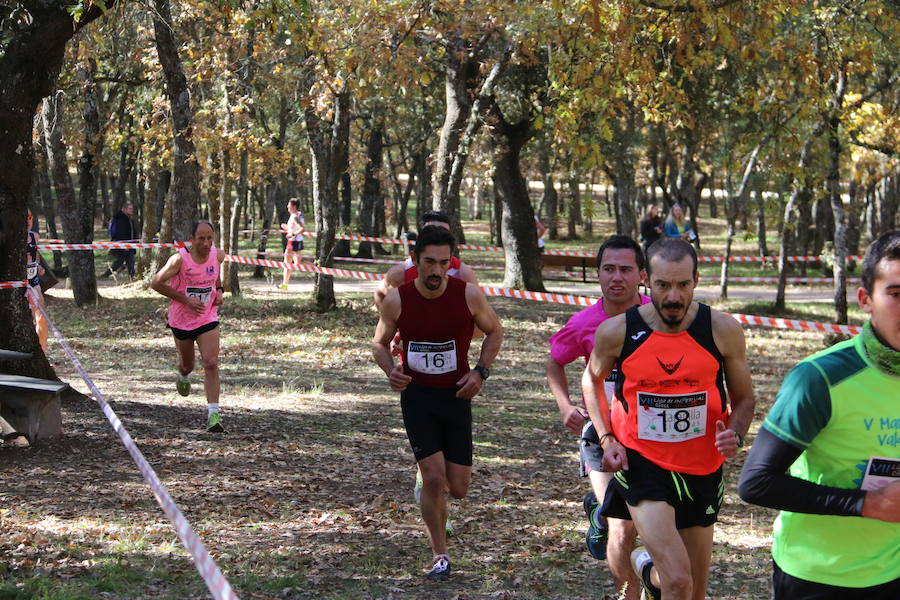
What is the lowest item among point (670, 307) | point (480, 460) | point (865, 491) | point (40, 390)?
point (480, 460)

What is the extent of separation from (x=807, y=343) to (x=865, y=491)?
1729 centimetres

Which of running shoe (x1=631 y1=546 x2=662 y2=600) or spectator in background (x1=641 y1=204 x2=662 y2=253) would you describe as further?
spectator in background (x1=641 y1=204 x2=662 y2=253)

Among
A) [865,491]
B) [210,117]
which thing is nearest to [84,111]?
[210,117]

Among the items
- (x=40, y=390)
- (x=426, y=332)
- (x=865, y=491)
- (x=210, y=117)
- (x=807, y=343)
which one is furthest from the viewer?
(x=210, y=117)

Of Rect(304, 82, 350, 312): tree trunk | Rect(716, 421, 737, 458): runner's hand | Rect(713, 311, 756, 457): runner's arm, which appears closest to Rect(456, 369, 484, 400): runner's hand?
Rect(713, 311, 756, 457): runner's arm

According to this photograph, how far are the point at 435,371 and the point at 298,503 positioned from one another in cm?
230

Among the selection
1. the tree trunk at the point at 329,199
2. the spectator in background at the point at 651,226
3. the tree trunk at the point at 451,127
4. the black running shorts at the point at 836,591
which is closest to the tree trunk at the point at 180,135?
the tree trunk at the point at 329,199

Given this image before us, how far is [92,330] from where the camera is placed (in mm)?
18359

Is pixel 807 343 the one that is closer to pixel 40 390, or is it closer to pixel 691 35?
pixel 691 35

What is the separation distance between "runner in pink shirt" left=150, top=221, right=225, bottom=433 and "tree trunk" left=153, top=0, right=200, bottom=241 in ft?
21.9

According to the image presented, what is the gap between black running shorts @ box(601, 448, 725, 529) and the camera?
4504 mm

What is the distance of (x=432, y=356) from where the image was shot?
20.8 feet

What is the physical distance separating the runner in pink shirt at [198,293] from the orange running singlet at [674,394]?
6050 millimetres

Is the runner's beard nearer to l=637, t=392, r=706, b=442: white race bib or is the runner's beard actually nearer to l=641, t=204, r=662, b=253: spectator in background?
l=637, t=392, r=706, b=442: white race bib
